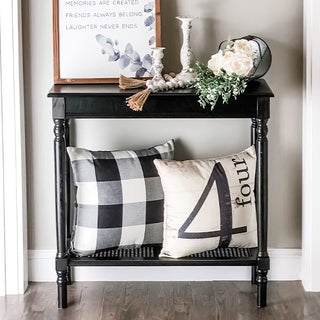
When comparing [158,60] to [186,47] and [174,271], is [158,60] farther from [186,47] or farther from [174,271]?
[174,271]

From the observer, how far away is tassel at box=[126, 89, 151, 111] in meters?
3.71

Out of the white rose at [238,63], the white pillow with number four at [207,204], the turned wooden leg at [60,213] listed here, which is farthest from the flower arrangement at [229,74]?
the turned wooden leg at [60,213]

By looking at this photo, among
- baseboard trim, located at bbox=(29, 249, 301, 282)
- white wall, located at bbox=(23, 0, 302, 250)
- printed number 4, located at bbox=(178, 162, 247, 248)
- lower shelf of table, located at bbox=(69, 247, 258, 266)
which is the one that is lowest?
baseboard trim, located at bbox=(29, 249, 301, 282)

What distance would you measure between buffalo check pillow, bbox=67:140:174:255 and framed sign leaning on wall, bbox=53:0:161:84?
38 cm

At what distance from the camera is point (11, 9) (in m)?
3.99

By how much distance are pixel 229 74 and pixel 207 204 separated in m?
0.56

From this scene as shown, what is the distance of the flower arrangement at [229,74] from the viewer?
3688 mm

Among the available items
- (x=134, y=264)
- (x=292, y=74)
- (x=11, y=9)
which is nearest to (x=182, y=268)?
(x=134, y=264)

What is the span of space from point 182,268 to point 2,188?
92 cm

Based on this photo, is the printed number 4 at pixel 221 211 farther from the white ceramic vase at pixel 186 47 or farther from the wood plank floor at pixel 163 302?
the white ceramic vase at pixel 186 47

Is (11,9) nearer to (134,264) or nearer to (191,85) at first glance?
(191,85)

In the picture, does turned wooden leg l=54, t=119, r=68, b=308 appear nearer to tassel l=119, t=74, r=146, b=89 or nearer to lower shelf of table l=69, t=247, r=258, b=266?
lower shelf of table l=69, t=247, r=258, b=266

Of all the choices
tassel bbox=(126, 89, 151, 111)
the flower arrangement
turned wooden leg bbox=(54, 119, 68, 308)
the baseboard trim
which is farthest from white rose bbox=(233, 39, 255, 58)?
the baseboard trim

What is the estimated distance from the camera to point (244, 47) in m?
3.72
